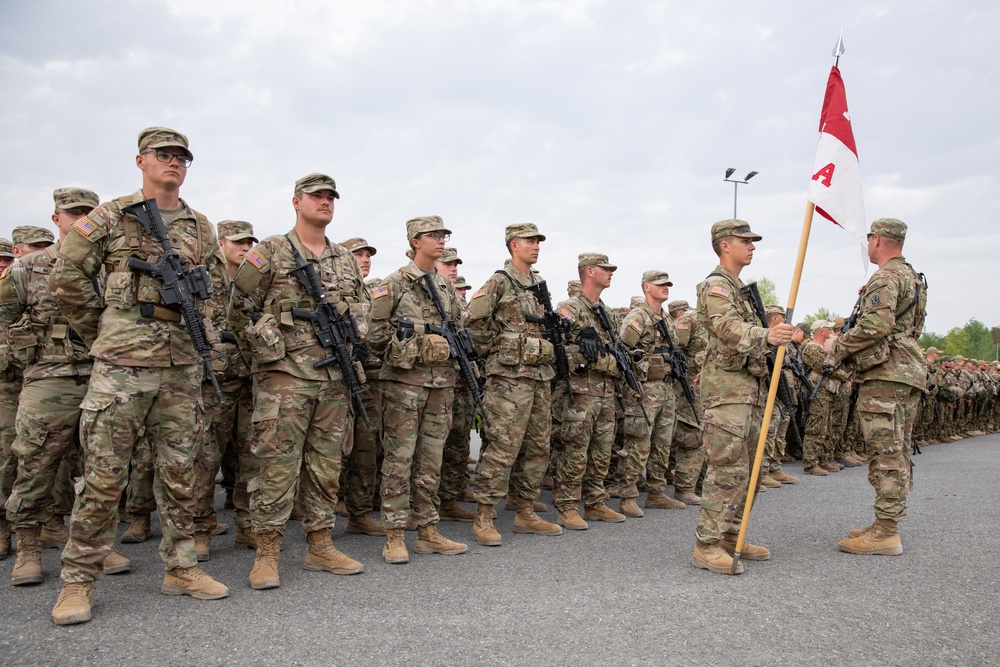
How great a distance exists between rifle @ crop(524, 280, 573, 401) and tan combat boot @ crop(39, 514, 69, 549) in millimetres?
4179

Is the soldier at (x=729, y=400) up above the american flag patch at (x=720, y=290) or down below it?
below

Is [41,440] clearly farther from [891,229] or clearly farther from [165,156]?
[891,229]

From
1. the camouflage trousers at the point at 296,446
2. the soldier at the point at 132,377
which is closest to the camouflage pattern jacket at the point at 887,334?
the camouflage trousers at the point at 296,446

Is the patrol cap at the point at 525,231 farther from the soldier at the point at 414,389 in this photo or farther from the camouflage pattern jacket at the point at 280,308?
the camouflage pattern jacket at the point at 280,308

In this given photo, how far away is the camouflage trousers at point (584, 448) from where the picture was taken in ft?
22.3

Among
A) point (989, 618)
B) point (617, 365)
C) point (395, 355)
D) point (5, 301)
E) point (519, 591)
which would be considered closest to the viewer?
point (989, 618)

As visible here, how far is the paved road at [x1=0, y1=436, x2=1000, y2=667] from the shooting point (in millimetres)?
3477

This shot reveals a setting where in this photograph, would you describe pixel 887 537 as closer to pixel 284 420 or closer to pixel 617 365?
pixel 617 365

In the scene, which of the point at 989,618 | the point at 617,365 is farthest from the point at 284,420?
the point at 989,618

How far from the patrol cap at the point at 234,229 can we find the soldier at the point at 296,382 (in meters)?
2.11

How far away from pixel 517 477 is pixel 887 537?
10.1ft

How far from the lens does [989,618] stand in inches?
159

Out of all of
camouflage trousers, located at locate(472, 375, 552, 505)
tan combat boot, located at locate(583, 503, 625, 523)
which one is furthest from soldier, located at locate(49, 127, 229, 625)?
tan combat boot, located at locate(583, 503, 625, 523)

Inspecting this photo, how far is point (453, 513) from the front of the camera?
7.17 m
